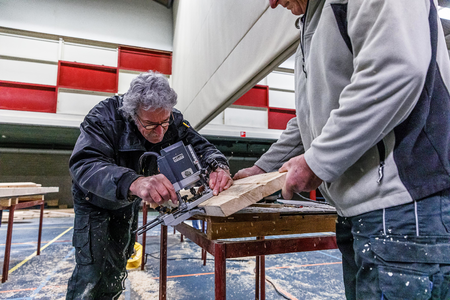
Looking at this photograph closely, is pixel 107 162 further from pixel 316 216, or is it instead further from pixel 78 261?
pixel 316 216

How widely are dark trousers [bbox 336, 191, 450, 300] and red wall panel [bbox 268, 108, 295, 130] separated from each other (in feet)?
21.3

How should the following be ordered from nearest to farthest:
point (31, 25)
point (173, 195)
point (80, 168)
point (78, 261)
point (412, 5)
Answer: point (412, 5), point (173, 195), point (80, 168), point (78, 261), point (31, 25)

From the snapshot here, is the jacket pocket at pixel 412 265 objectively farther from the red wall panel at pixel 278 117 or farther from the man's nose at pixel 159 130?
the red wall panel at pixel 278 117

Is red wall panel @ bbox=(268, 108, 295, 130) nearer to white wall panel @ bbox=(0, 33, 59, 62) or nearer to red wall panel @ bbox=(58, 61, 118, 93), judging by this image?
red wall panel @ bbox=(58, 61, 118, 93)

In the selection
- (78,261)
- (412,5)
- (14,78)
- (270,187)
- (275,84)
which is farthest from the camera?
(275,84)

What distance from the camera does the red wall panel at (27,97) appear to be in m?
5.59

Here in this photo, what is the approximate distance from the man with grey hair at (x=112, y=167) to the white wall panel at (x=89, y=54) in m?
6.19

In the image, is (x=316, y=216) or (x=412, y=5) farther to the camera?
(x=316, y=216)

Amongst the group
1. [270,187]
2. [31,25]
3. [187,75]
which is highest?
[31,25]

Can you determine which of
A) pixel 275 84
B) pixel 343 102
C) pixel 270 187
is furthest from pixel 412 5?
pixel 275 84

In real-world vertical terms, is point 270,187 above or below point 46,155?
below

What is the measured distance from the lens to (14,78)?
604cm

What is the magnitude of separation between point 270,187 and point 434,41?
575mm

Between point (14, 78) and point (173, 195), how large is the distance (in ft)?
22.9
